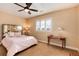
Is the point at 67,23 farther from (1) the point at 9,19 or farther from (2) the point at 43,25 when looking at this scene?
(1) the point at 9,19

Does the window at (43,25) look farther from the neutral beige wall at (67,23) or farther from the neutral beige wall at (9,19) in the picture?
the neutral beige wall at (9,19)

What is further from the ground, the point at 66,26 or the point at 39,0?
the point at 39,0

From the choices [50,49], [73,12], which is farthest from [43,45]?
[73,12]

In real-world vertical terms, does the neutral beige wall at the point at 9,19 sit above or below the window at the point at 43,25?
above

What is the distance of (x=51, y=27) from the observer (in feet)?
7.69

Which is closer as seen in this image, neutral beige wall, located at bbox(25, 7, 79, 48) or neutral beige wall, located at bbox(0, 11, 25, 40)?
neutral beige wall, located at bbox(0, 11, 25, 40)

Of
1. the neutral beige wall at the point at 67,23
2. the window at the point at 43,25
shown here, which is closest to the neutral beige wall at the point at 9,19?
the neutral beige wall at the point at 67,23

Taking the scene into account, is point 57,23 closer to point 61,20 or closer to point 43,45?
point 61,20

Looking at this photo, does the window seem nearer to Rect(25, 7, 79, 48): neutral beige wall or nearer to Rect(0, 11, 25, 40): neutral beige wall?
Rect(25, 7, 79, 48): neutral beige wall

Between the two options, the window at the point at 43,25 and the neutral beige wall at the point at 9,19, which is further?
the window at the point at 43,25

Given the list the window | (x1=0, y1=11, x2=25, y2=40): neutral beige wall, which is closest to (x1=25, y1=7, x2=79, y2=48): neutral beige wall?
the window

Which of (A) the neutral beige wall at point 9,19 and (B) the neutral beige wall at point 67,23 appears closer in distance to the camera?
(A) the neutral beige wall at point 9,19

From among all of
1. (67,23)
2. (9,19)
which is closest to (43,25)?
(67,23)

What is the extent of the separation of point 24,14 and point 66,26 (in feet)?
4.85
